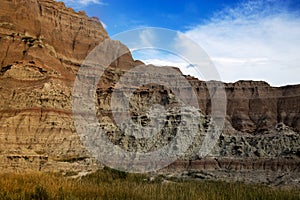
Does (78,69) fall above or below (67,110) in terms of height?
above

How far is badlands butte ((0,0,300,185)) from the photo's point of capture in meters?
31.1

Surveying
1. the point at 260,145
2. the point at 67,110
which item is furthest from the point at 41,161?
the point at 260,145

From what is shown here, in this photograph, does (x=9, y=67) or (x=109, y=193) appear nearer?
(x=109, y=193)

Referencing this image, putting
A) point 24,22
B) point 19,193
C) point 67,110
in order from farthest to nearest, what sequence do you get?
point 24,22 < point 67,110 < point 19,193

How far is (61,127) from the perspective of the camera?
45375mm

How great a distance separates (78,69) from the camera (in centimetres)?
7819

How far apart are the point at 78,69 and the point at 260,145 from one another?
4515 cm

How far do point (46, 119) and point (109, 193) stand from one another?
36877 mm

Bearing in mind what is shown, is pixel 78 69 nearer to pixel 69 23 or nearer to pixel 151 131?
pixel 69 23

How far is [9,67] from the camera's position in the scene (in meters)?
50.6

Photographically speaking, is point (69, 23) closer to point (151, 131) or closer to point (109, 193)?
point (151, 131)

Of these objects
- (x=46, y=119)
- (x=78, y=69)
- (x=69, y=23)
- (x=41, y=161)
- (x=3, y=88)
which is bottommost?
(x=41, y=161)

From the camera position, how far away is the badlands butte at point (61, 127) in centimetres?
3108

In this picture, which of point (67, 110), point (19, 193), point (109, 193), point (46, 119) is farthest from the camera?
point (67, 110)
